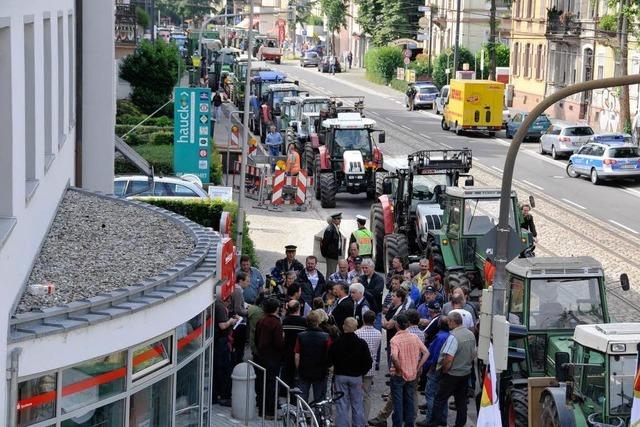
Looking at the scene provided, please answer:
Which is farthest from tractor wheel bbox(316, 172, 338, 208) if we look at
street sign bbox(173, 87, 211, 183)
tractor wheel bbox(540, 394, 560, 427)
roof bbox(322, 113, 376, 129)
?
tractor wheel bbox(540, 394, 560, 427)

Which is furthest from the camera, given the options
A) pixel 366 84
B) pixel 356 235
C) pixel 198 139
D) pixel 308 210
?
pixel 366 84

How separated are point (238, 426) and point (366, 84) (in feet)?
276

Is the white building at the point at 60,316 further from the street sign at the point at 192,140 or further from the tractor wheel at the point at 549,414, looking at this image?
the street sign at the point at 192,140

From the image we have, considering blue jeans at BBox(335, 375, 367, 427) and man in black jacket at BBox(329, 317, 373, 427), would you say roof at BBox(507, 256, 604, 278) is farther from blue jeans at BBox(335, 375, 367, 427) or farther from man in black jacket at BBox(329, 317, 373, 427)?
blue jeans at BBox(335, 375, 367, 427)

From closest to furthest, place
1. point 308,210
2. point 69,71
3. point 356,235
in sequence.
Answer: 1. point 69,71
2. point 356,235
3. point 308,210

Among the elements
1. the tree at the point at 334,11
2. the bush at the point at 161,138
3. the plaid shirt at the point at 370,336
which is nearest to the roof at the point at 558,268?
the plaid shirt at the point at 370,336

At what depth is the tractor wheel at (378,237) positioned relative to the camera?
28703 mm

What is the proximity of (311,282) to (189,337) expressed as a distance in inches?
339

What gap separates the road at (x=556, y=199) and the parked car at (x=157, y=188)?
455 cm

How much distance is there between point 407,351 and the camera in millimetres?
16531

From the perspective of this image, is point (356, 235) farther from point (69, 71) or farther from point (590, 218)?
point (590, 218)

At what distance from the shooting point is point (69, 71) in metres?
20.2

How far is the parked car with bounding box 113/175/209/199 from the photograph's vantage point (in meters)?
30.0

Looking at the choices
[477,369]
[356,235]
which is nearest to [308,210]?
[356,235]
